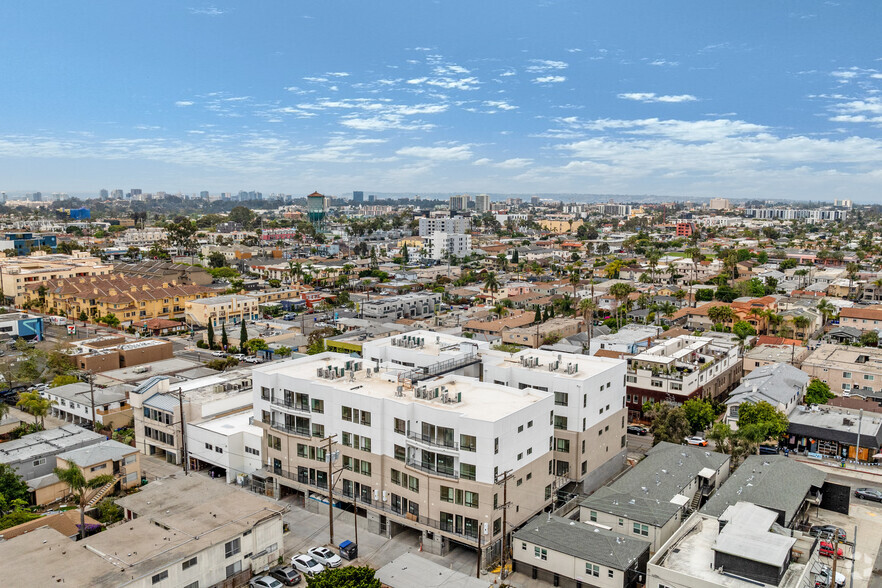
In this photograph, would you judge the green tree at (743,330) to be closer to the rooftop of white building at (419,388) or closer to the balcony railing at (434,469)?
the rooftop of white building at (419,388)

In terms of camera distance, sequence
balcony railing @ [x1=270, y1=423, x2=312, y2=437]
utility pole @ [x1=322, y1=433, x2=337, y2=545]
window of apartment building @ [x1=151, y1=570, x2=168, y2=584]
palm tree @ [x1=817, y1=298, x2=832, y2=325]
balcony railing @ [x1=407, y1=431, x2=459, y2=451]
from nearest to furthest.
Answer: window of apartment building @ [x1=151, y1=570, x2=168, y2=584] → balcony railing @ [x1=407, y1=431, x2=459, y2=451] → utility pole @ [x1=322, y1=433, x2=337, y2=545] → balcony railing @ [x1=270, y1=423, x2=312, y2=437] → palm tree @ [x1=817, y1=298, x2=832, y2=325]

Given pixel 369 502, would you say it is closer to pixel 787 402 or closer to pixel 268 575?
pixel 268 575

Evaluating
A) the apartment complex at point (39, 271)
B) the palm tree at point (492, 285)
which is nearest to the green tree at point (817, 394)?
the palm tree at point (492, 285)

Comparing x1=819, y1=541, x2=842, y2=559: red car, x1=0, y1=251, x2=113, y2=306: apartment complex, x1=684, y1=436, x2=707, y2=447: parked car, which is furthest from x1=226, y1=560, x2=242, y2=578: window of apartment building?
x1=0, y1=251, x2=113, y2=306: apartment complex

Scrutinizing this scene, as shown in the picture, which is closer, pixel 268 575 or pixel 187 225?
pixel 268 575

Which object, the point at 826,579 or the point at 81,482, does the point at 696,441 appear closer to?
the point at 826,579

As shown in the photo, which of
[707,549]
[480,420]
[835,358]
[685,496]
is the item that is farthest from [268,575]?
[835,358]

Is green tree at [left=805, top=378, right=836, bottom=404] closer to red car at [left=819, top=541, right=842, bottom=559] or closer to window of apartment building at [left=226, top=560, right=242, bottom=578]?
red car at [left=819, top=541, right=842, bottom=559]
